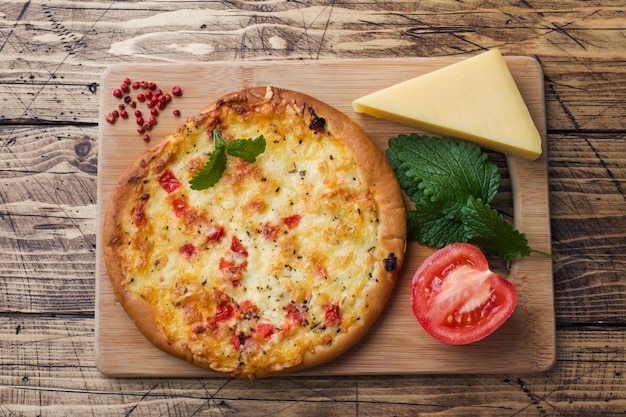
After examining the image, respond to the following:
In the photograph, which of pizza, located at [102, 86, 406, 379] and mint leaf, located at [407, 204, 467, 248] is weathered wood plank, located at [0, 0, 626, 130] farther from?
mint leaf, located at [407, 204, 467, 248]

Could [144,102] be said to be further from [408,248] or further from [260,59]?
[408,248]

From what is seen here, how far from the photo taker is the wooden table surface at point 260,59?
3.58 meters

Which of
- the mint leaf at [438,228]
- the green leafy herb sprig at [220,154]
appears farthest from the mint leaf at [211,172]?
the mint leaf at [438,228]

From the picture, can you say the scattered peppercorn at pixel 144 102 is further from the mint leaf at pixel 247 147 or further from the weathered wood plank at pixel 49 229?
the mint leaf at pixel 247 147

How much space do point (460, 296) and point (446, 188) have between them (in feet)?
1.78

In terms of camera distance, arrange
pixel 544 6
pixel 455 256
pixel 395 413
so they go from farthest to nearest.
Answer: pixel 544 6 < pixel 395 413 < pixel 455 256

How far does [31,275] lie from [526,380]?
8.80 ft

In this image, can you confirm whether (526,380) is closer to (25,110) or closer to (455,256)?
(455,256)

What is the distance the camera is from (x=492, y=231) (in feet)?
11.0

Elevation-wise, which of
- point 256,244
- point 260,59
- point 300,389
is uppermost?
point 260,59

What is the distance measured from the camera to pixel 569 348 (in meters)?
3.63

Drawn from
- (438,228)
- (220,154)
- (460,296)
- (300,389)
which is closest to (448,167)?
(438,228)

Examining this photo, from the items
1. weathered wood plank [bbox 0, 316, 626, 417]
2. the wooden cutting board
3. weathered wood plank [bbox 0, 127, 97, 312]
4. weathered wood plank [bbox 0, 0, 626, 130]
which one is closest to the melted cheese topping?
the wooden cutting board

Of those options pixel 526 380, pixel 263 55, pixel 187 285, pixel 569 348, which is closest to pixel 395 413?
pixel 526 380
